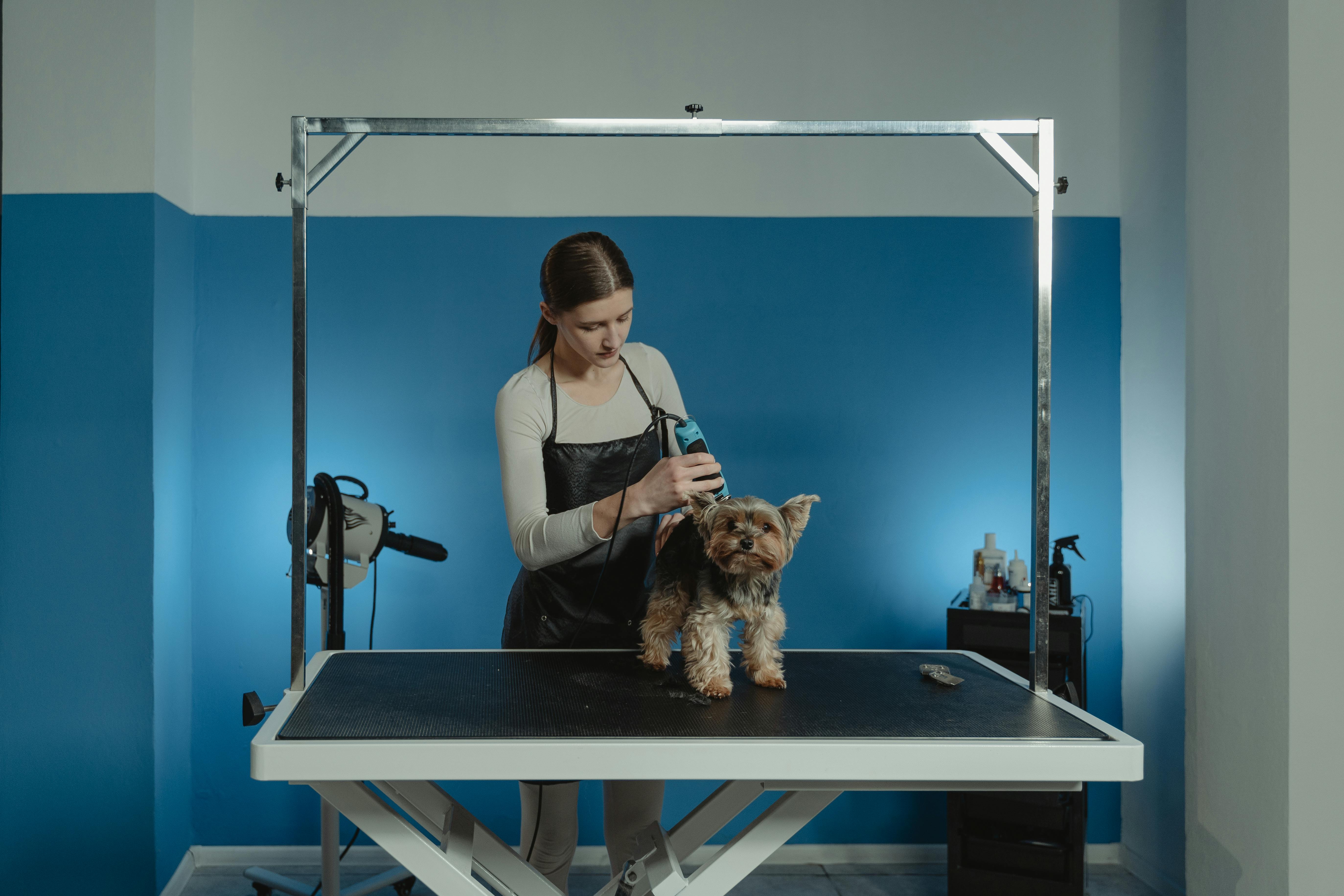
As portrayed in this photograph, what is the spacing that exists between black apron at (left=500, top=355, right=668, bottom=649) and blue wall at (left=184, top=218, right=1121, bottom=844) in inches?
42.7

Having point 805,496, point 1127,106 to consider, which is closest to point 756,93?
point 1127,106

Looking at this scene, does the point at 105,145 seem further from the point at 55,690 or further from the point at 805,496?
the point at 805,496

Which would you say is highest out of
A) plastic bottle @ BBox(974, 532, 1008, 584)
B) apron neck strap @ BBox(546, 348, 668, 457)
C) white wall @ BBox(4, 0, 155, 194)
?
white wall @ BBox(4, 0, 155, 194)

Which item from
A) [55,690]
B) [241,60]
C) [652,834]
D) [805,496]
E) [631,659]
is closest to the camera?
[805,496]

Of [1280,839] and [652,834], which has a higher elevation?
[652,834]

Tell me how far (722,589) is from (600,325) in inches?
22.1

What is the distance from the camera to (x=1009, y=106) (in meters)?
2.99

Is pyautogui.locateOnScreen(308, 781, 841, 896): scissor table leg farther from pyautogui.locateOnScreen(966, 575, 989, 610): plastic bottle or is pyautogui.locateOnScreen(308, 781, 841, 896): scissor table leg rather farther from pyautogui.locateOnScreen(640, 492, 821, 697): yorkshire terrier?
pyautogui.locateOnScreen(966, 575, 989, 610): plastic bottle

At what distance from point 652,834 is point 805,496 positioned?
0.68 meters

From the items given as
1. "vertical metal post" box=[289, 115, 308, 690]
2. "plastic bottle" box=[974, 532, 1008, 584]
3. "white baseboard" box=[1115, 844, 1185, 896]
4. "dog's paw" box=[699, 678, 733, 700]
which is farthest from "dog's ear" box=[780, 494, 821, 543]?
"white baseboard" box=[1115, 844, 1185, 896]

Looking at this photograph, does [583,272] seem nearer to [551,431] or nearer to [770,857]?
[551,431]

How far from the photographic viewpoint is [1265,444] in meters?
2.03

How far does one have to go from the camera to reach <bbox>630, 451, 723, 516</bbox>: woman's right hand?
58.5 inches

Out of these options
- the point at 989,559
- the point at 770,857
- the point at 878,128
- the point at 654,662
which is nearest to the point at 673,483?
the point at 654,662
